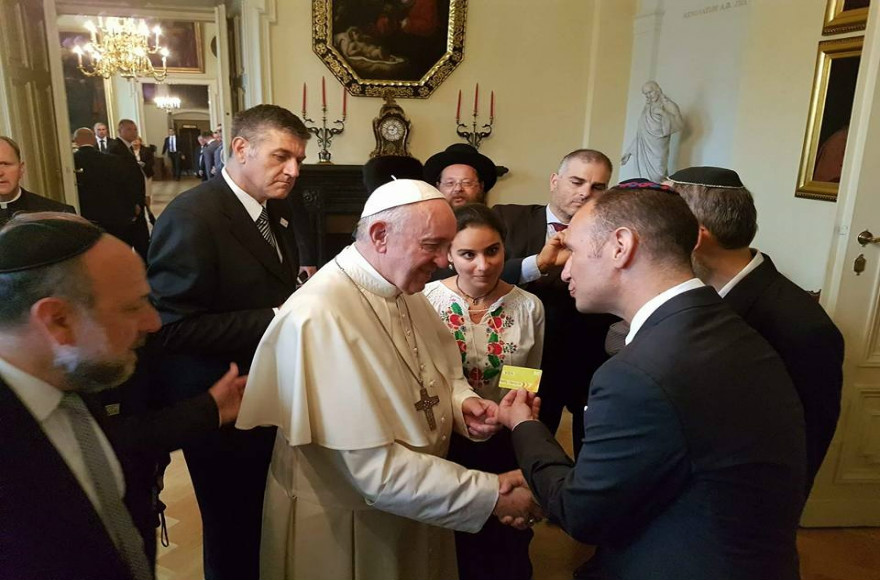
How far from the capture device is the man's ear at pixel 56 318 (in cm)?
107

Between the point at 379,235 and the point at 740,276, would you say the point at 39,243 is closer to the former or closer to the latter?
the point at 379,235

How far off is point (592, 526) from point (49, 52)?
6036mm

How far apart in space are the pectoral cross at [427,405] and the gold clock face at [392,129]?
486 centimetres

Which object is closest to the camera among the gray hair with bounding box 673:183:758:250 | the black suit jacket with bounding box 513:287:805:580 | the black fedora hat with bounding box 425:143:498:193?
the black suit jacket with bounding box 513:287:805:580

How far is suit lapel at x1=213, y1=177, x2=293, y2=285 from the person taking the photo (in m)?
2.16

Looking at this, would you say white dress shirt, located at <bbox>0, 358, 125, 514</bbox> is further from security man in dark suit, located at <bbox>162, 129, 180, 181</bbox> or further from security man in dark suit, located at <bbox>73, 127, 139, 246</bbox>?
security man in dark suit, located at <bbox>162, 129, 180, 181</bbox>

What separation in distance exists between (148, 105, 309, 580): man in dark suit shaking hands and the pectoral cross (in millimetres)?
661

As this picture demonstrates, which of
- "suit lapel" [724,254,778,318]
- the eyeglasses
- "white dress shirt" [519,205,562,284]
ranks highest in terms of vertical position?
the eyeglasses

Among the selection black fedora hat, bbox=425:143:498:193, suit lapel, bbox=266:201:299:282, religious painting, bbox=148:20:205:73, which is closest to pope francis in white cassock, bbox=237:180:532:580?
suit lapel, bbox=266:201:299:282

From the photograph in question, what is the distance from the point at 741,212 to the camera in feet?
5.87

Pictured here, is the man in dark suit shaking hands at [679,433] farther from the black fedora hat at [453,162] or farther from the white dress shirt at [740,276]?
the black fedora hat at [453,162]

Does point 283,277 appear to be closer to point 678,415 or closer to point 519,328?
point 519,328

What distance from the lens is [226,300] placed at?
2.14m

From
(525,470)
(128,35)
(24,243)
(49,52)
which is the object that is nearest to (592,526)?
(525,470)
